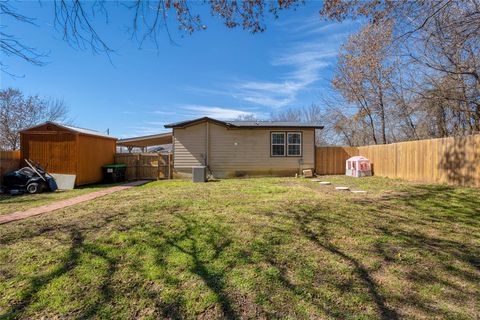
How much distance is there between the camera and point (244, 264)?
3.20m

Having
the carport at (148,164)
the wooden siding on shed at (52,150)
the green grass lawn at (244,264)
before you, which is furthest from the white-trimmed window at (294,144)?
the wooden siding on shed at (52,150)

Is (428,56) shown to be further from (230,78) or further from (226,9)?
(230,78)

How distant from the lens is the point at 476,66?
9.32 meters

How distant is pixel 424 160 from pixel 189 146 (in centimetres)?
1054

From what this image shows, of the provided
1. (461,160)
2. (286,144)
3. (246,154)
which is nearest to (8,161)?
(246,154)

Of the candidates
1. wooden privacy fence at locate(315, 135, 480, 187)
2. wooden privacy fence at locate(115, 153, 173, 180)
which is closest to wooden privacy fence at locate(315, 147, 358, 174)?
wooden privacy fence at locate(315, 135, 480, 187)

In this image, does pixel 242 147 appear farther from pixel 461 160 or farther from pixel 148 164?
pixel 461 160

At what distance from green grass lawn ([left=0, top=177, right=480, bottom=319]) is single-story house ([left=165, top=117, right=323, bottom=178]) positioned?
8488 millimetres

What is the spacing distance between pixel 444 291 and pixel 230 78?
1835 centimetres

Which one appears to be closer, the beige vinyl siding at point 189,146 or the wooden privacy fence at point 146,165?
the beige vinyl siding at point 189,146

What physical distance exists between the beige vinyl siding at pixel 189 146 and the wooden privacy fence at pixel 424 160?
21.7 feet

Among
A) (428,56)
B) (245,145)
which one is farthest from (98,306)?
(428,56)

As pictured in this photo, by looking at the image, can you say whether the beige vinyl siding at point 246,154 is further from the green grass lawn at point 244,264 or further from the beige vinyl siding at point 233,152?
the green grass lawn at point 244,264

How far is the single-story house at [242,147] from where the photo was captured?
1384 cm
